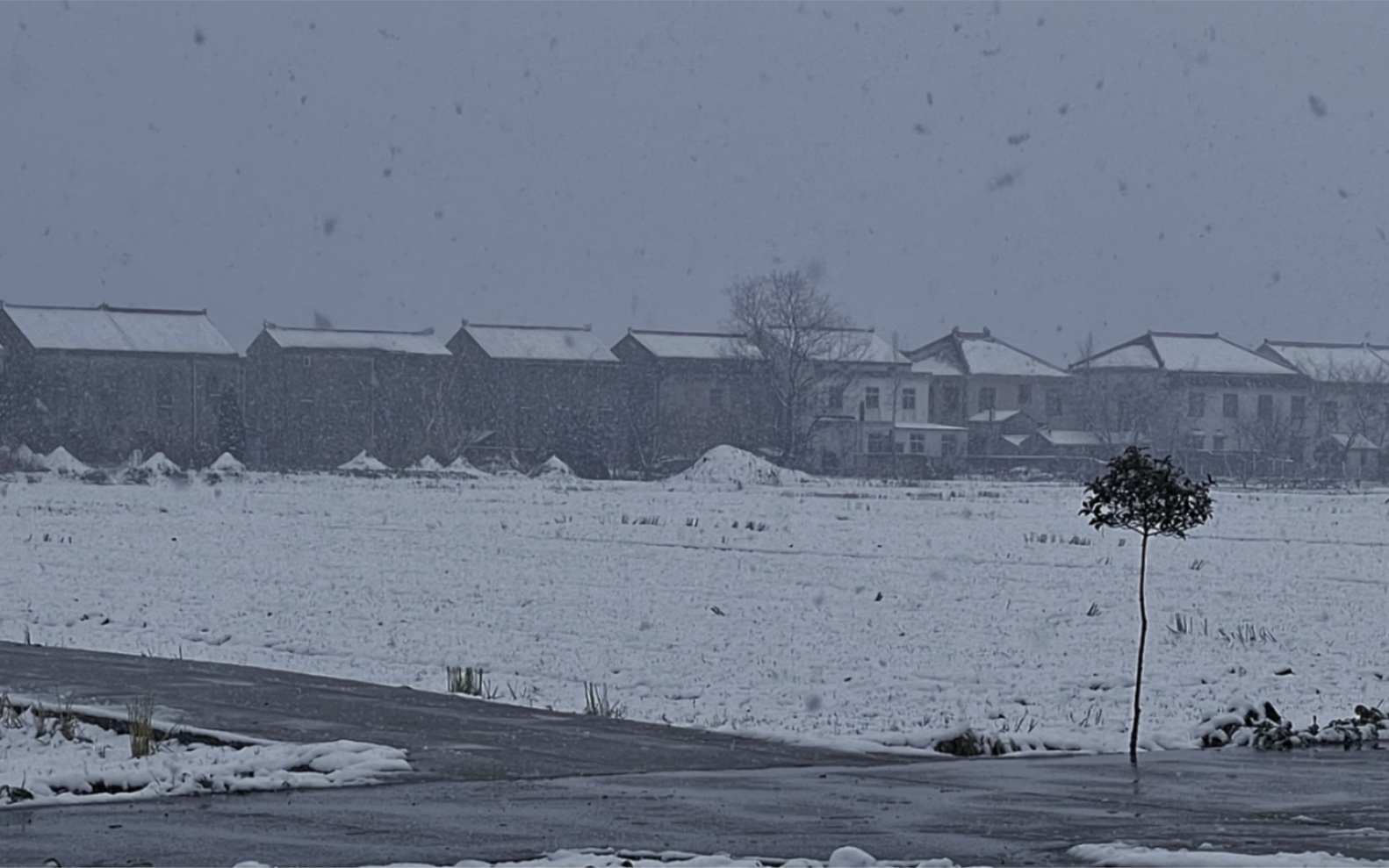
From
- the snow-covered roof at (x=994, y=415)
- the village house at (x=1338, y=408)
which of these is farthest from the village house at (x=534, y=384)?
the village house at (x=1338, y=408)

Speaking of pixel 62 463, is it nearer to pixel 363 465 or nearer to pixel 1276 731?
pixel 363 465

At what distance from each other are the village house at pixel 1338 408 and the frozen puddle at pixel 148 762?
95.9 m

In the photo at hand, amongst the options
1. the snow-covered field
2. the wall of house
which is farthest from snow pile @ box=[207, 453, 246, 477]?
the snow-covered field

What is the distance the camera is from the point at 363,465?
282 ft

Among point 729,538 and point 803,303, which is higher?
point 803,303

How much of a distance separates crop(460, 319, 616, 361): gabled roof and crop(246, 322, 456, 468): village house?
2.50m

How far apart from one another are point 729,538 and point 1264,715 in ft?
77.6

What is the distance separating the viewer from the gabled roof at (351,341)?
103 meters

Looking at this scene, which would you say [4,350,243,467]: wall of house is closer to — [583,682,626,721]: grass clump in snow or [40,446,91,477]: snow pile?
[40,446,91,477]: snow pile

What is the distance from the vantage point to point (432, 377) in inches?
4065

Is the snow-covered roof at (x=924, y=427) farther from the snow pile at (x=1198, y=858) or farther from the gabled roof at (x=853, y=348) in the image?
the snow pile at (x=1198, y=858)

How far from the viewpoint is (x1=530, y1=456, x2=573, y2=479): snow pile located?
81.2m

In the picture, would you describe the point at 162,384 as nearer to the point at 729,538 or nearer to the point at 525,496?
the point at 525,496

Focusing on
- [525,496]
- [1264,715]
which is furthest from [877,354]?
[1264,715]
